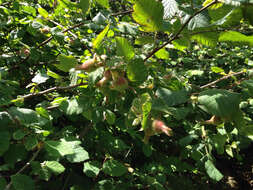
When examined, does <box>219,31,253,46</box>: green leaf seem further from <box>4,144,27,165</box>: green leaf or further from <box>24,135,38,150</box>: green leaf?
<box>4,144,27,165</box>: green leaf

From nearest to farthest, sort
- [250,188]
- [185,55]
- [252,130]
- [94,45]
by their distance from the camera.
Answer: [94,45] → [252,130] → [185,55] → [250,188]

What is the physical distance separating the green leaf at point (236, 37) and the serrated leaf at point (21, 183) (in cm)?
97

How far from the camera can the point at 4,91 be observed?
3.13 ft

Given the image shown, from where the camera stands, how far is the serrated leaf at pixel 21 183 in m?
0.84

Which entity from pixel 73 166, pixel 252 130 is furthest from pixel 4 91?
pixel 252 130

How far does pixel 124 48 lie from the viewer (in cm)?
71

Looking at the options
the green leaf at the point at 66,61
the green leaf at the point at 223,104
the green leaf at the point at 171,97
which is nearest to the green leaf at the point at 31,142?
the green leaf at the point at 66,61

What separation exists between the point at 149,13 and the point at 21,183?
0.87m

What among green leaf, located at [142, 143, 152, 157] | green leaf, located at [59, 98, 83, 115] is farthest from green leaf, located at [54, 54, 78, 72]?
green leaf, located at [142, 143, 152, 157]

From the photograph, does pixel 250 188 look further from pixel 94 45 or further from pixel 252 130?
pixel 94 45

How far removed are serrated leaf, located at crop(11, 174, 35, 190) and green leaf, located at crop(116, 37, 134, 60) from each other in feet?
2.29

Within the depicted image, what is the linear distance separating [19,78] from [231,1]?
1.73 metres

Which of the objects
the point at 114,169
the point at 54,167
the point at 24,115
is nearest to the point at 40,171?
the point at 54,167

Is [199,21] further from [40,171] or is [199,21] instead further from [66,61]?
[40,171]
